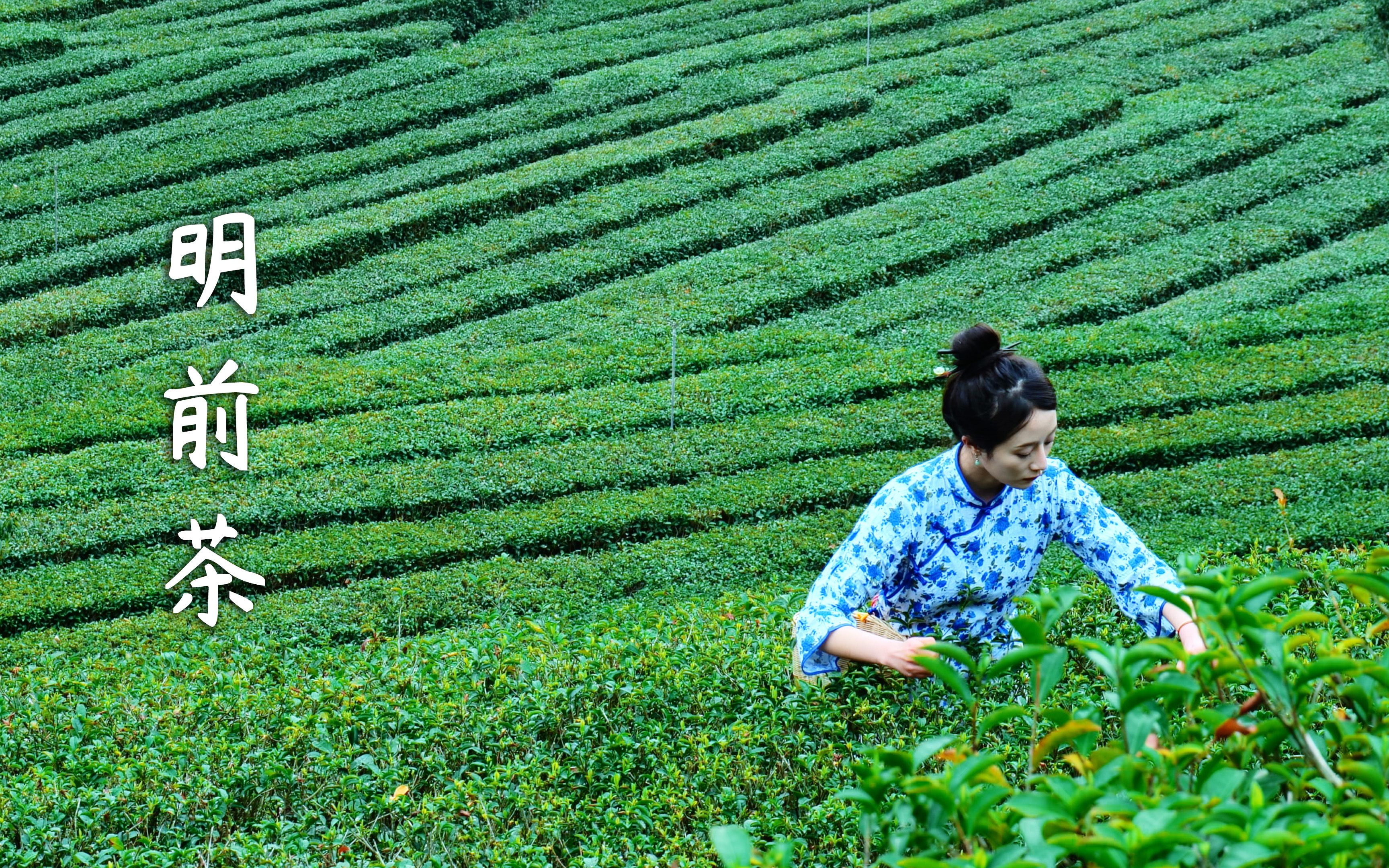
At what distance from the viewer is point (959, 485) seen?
3.61m

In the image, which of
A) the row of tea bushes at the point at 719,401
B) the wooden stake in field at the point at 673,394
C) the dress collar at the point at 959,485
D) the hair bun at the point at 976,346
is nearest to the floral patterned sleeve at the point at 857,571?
the dress collar at the point at 959,485

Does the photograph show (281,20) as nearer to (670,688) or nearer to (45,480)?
(45,480)

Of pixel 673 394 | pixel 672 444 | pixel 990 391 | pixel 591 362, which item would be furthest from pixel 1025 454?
pixel 591 362

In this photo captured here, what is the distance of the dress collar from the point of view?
11.8 ft

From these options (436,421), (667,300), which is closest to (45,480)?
(436,421)

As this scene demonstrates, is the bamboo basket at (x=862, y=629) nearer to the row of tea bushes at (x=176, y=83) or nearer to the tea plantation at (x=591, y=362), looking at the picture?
the tea plantation at (x=591, y=362)

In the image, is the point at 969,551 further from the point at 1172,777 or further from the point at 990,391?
the point at 1172,777

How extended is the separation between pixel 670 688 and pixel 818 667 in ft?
1.38

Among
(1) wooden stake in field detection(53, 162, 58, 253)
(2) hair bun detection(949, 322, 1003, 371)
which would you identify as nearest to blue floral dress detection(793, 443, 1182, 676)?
(2) hair bun detection(949, 322, 1003, 371)

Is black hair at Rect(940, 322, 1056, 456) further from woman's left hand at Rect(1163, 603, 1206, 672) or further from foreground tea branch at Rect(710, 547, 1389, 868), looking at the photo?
foreground tea branch at Rect(710, 547, 1389, 868)

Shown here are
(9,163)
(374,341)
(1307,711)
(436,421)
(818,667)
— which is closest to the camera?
(1307,711)

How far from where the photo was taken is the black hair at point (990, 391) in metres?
3.39

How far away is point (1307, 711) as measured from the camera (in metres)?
2.13

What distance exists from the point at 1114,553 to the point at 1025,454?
1.32 feet
